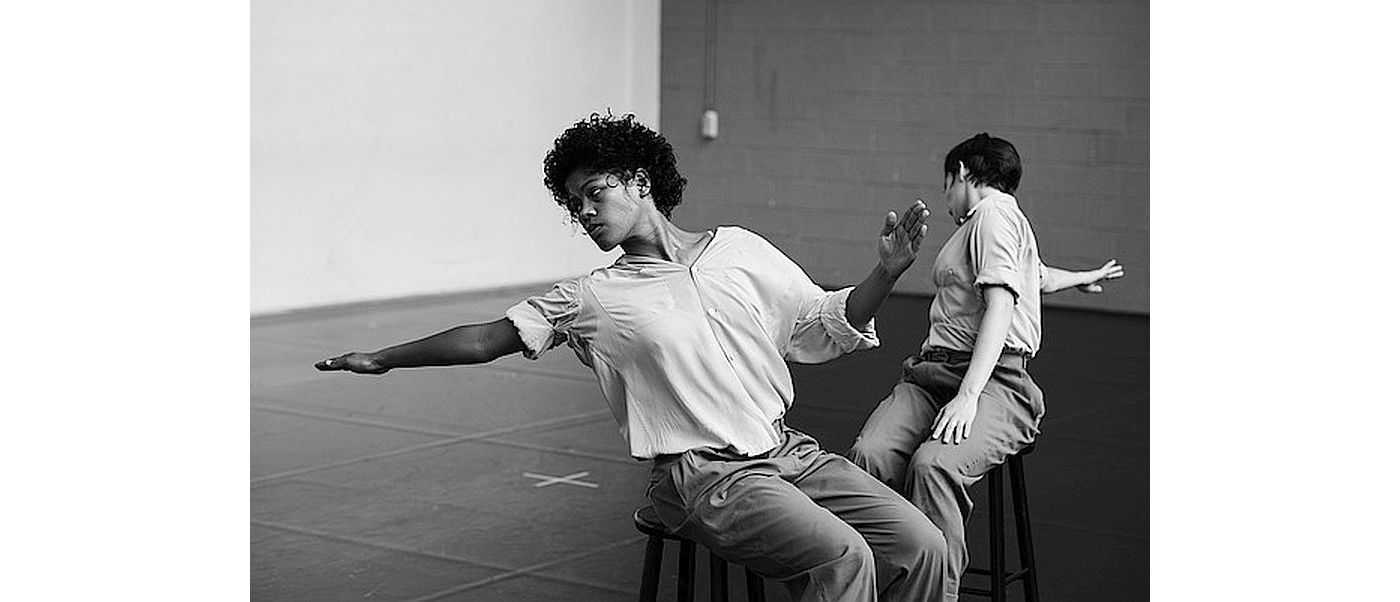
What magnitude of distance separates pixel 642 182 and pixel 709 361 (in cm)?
33

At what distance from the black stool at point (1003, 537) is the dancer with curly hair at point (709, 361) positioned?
2.28ft

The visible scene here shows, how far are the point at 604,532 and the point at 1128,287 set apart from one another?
6127 mm

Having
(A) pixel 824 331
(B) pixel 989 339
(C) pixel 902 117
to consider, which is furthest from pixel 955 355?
(C) pixel 902 117

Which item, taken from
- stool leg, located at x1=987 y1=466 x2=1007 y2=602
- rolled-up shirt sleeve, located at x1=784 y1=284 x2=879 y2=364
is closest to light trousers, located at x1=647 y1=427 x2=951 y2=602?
rolled-up shirt sleeve, located at x1=784 y1=284 x2=879 y2=364

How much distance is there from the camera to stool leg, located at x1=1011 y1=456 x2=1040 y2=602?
375 centimetres

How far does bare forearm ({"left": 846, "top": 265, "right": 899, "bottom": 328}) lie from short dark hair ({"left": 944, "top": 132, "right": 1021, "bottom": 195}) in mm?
760

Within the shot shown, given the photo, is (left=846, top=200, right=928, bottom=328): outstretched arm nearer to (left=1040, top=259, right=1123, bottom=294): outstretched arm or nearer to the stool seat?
the stool seat

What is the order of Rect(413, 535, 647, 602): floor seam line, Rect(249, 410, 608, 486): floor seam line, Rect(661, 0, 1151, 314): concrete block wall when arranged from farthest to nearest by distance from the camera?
Rect(661, 0, 1151, 314): concrete block wall < Rect(249, 410, 608, 486): floor seam line < Rect(413, 535, 647, 602): floor seam line

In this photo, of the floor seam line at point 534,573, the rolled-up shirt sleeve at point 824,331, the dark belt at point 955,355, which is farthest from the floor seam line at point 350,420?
the rolled-up shirt sleeve at point 824,331

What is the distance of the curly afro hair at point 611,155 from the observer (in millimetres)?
3002

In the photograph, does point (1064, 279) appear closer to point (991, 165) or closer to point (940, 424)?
point (991, 165)

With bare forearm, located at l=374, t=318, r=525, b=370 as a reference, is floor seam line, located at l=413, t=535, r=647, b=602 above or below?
below
